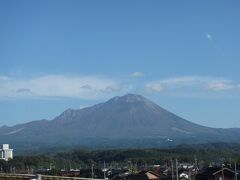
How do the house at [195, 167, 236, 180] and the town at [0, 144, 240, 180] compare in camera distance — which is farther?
the town at [0, 144, 240, 180]

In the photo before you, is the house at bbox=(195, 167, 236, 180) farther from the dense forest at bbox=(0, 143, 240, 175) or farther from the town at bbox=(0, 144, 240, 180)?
the dense forest at bbox=(0, 143, 240, 175)

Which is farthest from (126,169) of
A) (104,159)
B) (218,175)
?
(218,175)

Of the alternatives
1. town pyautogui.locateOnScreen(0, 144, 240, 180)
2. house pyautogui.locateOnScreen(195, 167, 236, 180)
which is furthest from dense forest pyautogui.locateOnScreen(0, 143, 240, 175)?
house pyautogui.locateOnScreen(195, 167, 236, 180)

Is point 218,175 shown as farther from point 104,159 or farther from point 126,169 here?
point 104,159

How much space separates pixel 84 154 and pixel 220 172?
72.6 metres

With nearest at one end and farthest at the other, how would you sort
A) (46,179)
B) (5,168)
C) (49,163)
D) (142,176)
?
(46,179)
(142,176)
(5,168)
(49,163)

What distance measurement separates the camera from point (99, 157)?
11006 cm

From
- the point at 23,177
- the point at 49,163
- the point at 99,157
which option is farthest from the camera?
the point at 99,157

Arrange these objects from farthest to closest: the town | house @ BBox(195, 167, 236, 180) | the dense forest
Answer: the dense forest < the town < house @ BBox(195, 167, 236, 180)

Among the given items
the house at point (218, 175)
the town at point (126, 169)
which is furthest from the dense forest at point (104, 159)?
the house at point (218, 175)

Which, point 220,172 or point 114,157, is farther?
point 114,157

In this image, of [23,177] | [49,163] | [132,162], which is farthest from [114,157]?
[23,177]

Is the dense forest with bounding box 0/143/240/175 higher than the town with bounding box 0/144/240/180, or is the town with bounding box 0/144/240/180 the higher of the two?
the dense forest with bounding box 0/143/240/175

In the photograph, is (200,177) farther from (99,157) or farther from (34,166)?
(99,157)
